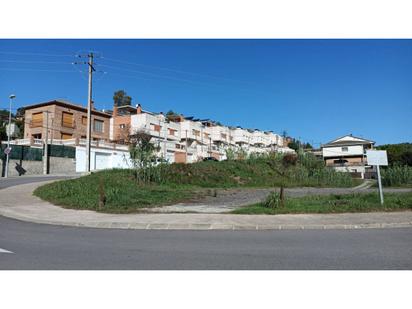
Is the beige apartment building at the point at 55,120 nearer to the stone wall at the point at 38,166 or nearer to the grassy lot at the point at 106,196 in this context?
the stone wall at the point at 38,166

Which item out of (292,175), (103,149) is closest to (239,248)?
(292,175)

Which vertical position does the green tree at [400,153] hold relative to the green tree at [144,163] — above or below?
above

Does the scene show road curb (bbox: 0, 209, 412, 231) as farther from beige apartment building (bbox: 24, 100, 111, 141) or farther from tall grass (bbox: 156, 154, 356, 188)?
beige apartment building (bbox: 24, 100, 111, 141)

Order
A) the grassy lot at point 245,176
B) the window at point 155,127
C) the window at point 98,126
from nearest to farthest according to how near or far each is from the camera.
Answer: the grassy lot at point 245,176
the window at point 98,126
the window at point 155,127

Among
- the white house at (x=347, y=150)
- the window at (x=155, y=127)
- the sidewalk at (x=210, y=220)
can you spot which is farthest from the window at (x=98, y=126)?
the sidewalk at (x=210, y=220)

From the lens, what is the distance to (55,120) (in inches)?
1844

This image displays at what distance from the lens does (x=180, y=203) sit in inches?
526

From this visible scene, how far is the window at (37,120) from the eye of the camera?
47.7m

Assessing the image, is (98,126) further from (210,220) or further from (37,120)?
(210,220)

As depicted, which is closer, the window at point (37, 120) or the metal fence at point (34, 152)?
the metal fence at point (34, 152)

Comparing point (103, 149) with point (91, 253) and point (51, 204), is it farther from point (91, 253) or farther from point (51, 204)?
point (91, 253)


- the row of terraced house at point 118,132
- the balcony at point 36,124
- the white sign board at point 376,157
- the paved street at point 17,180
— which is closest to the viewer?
the white sign board at point 376,157

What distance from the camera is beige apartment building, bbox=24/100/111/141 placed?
4669 centimetres

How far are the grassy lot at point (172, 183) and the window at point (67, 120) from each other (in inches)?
1236
